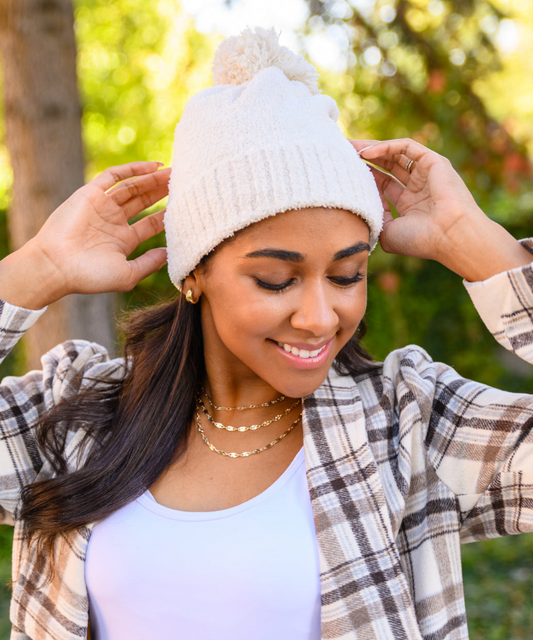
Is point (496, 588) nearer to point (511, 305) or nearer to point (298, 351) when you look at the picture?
point (511, 305)

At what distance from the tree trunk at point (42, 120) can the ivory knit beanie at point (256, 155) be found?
199 centimetres

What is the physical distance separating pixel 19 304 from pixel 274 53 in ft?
3.63

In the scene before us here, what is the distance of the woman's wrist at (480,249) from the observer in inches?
70.4

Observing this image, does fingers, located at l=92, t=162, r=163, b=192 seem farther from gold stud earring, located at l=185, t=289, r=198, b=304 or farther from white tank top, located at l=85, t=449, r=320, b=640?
white tank top, located at l=85, t=449, r=320, b=640

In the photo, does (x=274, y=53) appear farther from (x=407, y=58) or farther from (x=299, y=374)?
(x=407, y=58)

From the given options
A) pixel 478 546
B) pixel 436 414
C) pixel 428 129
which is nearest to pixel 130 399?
pixel 436 414

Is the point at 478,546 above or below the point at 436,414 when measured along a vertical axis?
below

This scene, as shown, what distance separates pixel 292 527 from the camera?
1.75 metres

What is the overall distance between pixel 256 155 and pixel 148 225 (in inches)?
28.0

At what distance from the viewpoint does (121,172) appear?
2.21 m

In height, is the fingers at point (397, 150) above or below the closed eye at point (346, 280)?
above

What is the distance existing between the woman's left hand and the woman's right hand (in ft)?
2.56

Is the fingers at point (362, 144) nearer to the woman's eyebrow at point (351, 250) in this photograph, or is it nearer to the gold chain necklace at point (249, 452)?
the woman's eyebrow at point (351, 250)

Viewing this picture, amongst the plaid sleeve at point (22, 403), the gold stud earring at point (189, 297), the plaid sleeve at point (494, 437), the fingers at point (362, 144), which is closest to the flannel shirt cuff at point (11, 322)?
the plaid sleeve at point (22, 403)
